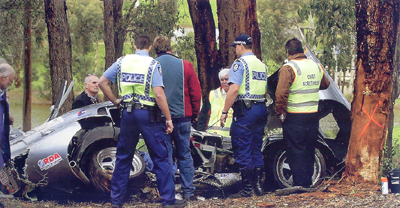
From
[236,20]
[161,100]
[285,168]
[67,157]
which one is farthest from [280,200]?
[236,20]

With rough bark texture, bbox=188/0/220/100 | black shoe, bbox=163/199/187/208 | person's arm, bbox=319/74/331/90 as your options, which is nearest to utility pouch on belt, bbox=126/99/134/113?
black shoe, bbox=163/199/187/208

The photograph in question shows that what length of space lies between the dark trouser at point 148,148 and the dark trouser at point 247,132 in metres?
0.97

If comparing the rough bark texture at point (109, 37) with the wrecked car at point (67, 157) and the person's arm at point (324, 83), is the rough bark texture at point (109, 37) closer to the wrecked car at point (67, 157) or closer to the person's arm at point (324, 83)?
the wrecked car at point (67, 157)

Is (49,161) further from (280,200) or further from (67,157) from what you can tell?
(280,200)

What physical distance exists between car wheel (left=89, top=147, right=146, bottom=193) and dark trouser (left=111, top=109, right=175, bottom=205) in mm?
Result: 402

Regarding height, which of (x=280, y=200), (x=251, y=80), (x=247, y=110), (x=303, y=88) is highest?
(x=251, y=80)

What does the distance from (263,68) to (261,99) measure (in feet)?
1.28

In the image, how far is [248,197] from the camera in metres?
5.22

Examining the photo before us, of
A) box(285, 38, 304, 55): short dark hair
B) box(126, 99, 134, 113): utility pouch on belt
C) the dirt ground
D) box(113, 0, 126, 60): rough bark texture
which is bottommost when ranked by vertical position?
the dirt ground

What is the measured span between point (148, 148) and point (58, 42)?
465 cm

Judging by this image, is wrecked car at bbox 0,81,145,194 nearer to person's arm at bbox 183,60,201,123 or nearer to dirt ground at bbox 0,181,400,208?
dirt ground at bbox 0,181,400,208

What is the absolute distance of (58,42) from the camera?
835cm

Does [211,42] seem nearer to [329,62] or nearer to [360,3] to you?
[329,62]

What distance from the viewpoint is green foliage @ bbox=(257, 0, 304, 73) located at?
20950 millimetres
